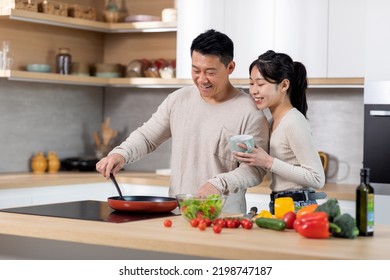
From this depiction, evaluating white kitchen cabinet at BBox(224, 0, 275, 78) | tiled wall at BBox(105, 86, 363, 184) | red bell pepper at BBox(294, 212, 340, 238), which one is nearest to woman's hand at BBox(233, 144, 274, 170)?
red bell pepper at BBox(294, 212, 340, 238)

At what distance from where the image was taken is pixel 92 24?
228 inches

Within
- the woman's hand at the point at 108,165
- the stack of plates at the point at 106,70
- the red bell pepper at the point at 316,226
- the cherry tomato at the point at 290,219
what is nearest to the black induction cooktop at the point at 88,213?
the woman's hand at the point at 108,165

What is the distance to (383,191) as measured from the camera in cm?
476

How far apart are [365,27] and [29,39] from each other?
239cm

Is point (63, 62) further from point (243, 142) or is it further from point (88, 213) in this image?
point (243, 142)

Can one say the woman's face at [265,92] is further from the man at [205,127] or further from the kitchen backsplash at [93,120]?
the kitchen backsplash at [93,120]

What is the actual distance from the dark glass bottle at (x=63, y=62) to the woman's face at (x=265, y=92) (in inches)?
102

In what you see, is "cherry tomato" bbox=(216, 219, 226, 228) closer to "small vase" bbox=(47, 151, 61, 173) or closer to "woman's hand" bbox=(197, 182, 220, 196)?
"woman's hand" bbox=(197, 182, 220, 196)

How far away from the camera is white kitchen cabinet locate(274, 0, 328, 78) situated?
505 cm

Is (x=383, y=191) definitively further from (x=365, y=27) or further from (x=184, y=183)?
(x=184, y=183)

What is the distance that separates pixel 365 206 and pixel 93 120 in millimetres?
3962

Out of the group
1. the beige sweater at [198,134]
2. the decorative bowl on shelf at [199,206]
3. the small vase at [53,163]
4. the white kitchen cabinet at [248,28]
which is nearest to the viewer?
the decorative bowl on shelf at [199,206]

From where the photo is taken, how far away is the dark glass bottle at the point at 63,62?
5738mm

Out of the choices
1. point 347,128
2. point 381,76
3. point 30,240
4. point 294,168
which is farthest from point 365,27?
point 30,240
